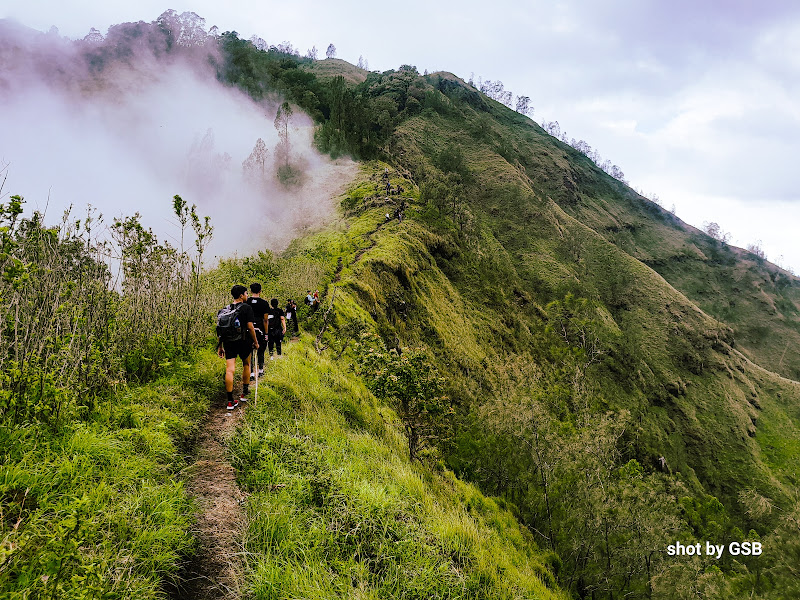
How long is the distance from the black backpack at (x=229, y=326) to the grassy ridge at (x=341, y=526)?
1.28 m

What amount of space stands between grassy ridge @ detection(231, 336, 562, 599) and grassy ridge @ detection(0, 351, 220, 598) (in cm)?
77

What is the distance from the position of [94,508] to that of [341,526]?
2.22 meters

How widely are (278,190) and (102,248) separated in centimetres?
5016

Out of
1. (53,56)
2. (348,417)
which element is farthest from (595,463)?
(53,56)

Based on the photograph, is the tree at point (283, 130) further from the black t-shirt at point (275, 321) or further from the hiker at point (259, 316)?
the hiker at point (259, 316)

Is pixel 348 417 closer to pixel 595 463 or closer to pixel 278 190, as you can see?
pixel 595 463

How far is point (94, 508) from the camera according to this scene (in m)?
3.23

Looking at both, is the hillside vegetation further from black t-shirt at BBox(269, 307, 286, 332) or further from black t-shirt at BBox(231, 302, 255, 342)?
black t-shirt at BBox(231, 302, 255, 342)

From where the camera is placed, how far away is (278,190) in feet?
174

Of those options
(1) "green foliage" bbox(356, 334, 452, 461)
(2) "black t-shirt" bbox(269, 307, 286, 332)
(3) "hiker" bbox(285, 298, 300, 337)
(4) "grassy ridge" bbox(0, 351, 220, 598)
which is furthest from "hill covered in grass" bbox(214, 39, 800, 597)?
(4) "grassy ridge" bbox(0, 351, 220, 598)

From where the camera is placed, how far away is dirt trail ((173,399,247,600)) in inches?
124

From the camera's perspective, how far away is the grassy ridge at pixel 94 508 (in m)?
2.52

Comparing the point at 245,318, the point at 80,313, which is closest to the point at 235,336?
the point at 245,318

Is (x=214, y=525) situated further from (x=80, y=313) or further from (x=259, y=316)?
(x=259, y=316)
